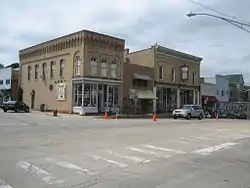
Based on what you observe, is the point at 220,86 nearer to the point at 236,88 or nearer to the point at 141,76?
the point at 236,88

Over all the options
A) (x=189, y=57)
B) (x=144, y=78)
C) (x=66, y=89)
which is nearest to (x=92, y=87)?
(x=66, y=89)

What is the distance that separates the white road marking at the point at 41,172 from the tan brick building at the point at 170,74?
44.2 metres

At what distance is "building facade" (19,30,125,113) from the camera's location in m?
44.7

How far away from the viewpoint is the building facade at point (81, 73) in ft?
147

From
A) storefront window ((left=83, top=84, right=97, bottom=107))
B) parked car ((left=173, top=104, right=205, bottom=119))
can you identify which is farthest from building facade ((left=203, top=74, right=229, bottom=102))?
storefront window ((left=83, top=84, right=97, bottom=107))

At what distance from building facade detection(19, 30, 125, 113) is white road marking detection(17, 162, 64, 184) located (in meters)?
33.5

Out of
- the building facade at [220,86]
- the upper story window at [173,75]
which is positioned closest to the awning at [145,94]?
the upper story window at [173,75]

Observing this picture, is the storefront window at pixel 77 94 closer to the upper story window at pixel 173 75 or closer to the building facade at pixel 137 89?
the building facade at pixel 137 89

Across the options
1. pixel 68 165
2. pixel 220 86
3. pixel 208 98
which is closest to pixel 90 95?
pixel 208 98

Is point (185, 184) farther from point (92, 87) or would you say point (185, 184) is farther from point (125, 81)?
point (125, 81)

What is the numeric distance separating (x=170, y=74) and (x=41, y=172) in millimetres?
48810

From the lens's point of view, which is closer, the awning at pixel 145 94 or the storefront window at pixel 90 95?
the storefront window at pixel 90 95

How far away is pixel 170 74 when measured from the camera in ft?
188

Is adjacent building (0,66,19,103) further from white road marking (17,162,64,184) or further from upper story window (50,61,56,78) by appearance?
white road marking (17,162,64,184)
